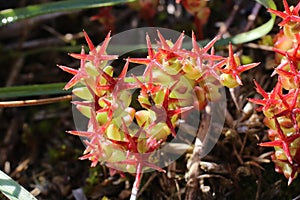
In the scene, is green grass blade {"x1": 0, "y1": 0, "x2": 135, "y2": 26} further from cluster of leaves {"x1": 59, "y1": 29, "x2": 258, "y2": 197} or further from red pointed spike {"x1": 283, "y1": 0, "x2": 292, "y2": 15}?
red pointed spike {"x1": 283, "y1": 0, "x2": 292, "y2": 15}

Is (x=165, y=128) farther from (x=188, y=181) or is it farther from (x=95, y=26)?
(x=95, y=26)

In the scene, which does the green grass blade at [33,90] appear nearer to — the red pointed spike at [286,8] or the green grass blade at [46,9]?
the green grass blade at [46,9]

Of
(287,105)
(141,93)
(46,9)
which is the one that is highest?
(46,9)

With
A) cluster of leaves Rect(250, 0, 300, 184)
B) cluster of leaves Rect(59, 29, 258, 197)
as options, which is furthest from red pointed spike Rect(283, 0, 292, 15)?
cluster of leaves Rect(59, 29, 258, 197)

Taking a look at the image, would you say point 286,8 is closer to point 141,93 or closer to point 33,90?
point 141,93

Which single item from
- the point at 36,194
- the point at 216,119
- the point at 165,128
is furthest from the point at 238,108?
the point at 36,194

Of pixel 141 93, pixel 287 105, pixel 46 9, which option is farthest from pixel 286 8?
pixel 46 9

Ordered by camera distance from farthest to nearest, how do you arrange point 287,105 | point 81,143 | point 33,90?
1. point 81,143
2. point 33,90
3. point 287,105
